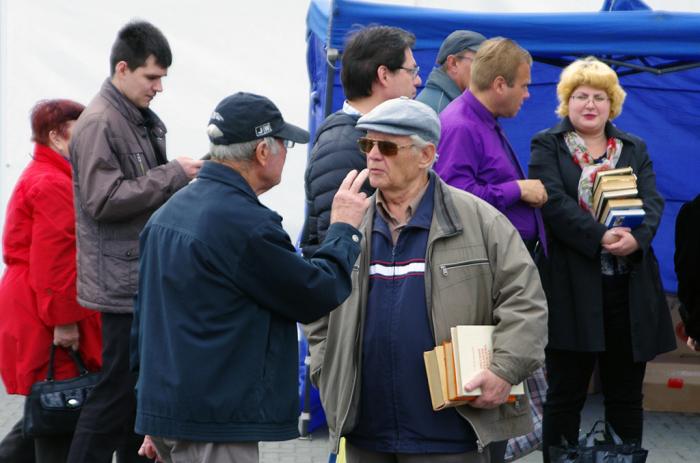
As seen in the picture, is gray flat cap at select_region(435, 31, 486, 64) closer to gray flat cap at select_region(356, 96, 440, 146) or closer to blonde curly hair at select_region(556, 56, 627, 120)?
blonde curly hair at select_region(556, 56, 627, 120)

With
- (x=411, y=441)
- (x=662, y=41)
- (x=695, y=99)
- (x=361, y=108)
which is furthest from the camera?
(x=695, y=99)

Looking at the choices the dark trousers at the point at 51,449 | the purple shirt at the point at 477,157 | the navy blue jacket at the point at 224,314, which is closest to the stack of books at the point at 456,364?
the navy blue jacket at the point at 224,314

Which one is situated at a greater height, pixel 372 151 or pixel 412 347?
pixel 372 151

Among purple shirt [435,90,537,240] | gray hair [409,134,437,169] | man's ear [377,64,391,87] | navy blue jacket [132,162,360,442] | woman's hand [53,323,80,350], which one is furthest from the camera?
woman's hand [53,323,80,350]

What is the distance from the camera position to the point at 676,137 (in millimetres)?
6691

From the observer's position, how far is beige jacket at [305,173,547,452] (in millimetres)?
3533

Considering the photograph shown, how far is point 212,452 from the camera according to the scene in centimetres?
320

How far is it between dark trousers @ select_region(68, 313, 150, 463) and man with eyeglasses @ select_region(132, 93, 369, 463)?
1375mm

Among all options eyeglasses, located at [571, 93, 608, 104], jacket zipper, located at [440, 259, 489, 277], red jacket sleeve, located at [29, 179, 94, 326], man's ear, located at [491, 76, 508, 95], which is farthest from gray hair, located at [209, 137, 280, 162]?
→ eyeglasses, located at [571, 93, 608, 104]

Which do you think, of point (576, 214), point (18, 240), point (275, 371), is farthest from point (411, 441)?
point (18, 240)

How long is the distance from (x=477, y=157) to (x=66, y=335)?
1.86 metres

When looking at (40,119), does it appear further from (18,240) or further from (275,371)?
(275,371)

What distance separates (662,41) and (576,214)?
110 centimetres

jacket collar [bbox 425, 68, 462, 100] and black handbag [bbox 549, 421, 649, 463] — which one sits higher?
jacket collar [bbox 425, 68, 462, 100]
